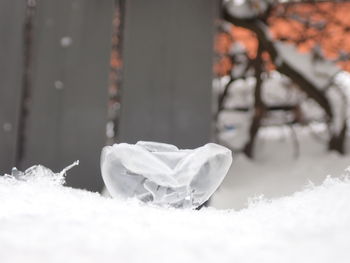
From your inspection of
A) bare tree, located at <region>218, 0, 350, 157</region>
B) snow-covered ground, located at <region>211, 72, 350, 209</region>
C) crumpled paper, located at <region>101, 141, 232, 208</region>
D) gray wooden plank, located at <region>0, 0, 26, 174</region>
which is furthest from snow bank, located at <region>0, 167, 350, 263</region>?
bare tree, located at <region>218, 0, 350, 157</region>

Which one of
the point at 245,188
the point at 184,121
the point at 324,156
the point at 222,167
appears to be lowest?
the point at 245,188

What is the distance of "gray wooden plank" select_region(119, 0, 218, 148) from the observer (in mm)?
2852

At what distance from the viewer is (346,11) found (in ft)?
13.3

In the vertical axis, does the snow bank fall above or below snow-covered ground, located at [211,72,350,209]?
above

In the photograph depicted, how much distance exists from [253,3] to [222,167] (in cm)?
333

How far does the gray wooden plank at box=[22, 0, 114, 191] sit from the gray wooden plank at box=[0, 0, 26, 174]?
88mm

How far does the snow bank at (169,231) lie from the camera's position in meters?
0.52

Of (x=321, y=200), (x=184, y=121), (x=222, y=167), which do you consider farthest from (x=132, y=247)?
(x=184, y=121)

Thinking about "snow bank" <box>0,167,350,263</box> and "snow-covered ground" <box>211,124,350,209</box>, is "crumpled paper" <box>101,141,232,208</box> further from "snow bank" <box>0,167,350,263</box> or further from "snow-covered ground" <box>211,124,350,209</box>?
"snow-covered ground" <box>211,124,350,209</box>

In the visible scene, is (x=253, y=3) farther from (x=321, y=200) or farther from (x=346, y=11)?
(x=321, y=200)

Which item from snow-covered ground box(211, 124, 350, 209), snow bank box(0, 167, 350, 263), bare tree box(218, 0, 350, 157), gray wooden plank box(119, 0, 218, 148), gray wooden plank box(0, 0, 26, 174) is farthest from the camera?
bare tree box(218, 0, 350, 157)

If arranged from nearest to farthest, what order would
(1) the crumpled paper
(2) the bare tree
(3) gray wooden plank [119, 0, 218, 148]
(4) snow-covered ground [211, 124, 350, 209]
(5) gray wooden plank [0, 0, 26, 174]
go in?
(1) the crumpled paper
(5) gray wooden plank [0, 0, 26, 174]
(3) gray wooden plank [119, 0, 218, 148]
(4) snow-covered ground [211, 124, 350, 209]
(2) the bare tree

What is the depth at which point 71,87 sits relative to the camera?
2.78m

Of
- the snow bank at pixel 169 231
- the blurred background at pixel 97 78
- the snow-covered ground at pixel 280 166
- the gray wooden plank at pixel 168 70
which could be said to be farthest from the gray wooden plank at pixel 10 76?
the snow bank at pixel 169 231
